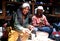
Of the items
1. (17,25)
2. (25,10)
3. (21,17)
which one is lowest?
(17,25)

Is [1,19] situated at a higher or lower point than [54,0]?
lower

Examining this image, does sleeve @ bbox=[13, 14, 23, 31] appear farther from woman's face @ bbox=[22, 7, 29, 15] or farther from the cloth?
woman's face @ bbox=[22, 7, 29, 15]

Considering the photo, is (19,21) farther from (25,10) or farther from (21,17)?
(25,10)

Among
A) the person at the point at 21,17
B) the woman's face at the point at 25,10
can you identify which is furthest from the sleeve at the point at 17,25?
the woman's face at the point at 25,10

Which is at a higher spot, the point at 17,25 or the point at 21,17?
the point at 21,17

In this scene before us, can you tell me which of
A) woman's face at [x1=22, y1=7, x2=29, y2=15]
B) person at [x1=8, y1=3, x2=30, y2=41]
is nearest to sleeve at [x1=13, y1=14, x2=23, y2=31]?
person at [x1=8, y1=3, x2=30, y2=41]

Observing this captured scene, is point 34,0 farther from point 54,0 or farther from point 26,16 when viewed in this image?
point 26,16

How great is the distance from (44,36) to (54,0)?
228cm

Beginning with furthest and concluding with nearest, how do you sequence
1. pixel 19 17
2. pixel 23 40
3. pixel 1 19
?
pixel 1 19 < pixel 19 17 < pixel 23 40

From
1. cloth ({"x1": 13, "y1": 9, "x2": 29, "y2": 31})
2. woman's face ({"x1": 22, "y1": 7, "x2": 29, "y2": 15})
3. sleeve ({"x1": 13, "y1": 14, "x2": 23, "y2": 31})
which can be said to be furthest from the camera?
woman's face ({"x1": 22, "y1": 7, "x2": 29, "y2": 15})

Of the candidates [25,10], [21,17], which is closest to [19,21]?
[21,17]

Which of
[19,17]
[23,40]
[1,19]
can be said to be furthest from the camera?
[1,19]

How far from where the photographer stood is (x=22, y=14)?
380 cm

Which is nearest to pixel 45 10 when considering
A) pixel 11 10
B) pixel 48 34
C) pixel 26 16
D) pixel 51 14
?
pixel 51 14
